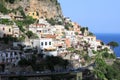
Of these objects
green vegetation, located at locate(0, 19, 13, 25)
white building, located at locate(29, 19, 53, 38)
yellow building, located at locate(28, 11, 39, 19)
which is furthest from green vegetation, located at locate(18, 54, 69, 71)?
yellow building, located at locate(28, 11, 39, 19)

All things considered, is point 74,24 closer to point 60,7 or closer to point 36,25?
point 60,7

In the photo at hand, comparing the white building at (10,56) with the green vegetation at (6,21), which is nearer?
the white building at (10,56)

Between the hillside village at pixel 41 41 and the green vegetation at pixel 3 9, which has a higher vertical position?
the green vegetation at pixel 3 9

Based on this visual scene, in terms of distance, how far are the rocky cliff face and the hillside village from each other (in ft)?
2.66

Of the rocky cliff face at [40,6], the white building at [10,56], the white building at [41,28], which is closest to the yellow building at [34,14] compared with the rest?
the rocky cliff face at [40,6]

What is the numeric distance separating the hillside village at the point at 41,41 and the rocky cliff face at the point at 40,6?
811mm

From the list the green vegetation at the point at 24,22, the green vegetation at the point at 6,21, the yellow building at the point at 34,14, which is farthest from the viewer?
the yellow building at the point at 34,14

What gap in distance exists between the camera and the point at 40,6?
253 ft

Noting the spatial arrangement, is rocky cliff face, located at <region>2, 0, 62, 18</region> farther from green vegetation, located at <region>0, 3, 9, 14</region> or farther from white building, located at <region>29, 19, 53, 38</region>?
white building, located at <region>29, 19, 53, 38</region>

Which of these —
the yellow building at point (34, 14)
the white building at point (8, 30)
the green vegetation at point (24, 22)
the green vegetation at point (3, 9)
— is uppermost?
the green vegetation at point (3, 9)

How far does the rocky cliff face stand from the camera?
73.2 metres

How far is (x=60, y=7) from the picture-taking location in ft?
279

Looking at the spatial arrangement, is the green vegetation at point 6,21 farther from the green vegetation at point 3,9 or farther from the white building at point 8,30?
Result: the green vegetation at point 3,9

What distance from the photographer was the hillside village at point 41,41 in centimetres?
5685
